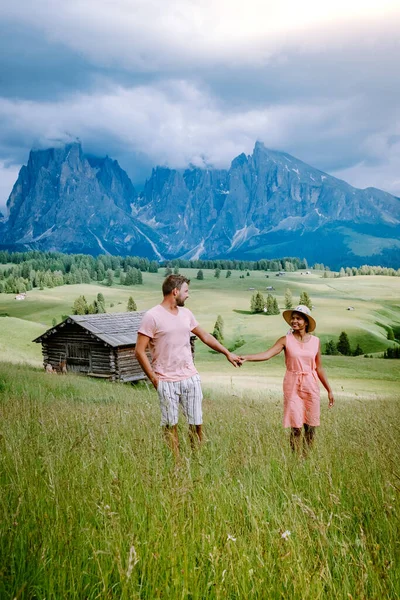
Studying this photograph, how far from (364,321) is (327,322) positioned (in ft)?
27.1

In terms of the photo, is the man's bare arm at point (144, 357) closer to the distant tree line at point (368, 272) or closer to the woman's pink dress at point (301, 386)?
the woman's pink dress at point (301, 386)

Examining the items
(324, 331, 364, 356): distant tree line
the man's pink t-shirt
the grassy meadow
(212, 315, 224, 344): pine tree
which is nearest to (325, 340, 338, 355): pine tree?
(324, 331, 364, 356): distant tree line

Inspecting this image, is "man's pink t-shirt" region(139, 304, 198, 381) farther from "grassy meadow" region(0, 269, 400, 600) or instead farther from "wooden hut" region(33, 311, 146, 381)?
"wooden hut" region(33, 311, 146, 381)

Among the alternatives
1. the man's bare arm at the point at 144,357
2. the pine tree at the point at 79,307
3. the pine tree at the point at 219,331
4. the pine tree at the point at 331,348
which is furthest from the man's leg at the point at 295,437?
the pine tree at the point at 79,307

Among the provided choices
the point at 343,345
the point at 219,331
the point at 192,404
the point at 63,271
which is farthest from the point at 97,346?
the point at 63,271

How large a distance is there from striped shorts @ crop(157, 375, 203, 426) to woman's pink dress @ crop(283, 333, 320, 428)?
1.11m

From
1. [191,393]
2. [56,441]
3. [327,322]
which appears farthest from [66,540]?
[327,322]

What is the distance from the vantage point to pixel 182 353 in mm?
5215

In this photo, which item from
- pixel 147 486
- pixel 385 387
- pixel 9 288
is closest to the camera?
pixel 147 486

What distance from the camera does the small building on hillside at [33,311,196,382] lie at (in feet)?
120

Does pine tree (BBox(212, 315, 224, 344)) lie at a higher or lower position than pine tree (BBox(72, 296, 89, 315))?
lower

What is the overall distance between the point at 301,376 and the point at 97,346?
3418 centimetres

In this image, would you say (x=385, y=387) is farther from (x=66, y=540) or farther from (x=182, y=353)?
(x=66, y=540)

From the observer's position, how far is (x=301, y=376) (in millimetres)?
5680
